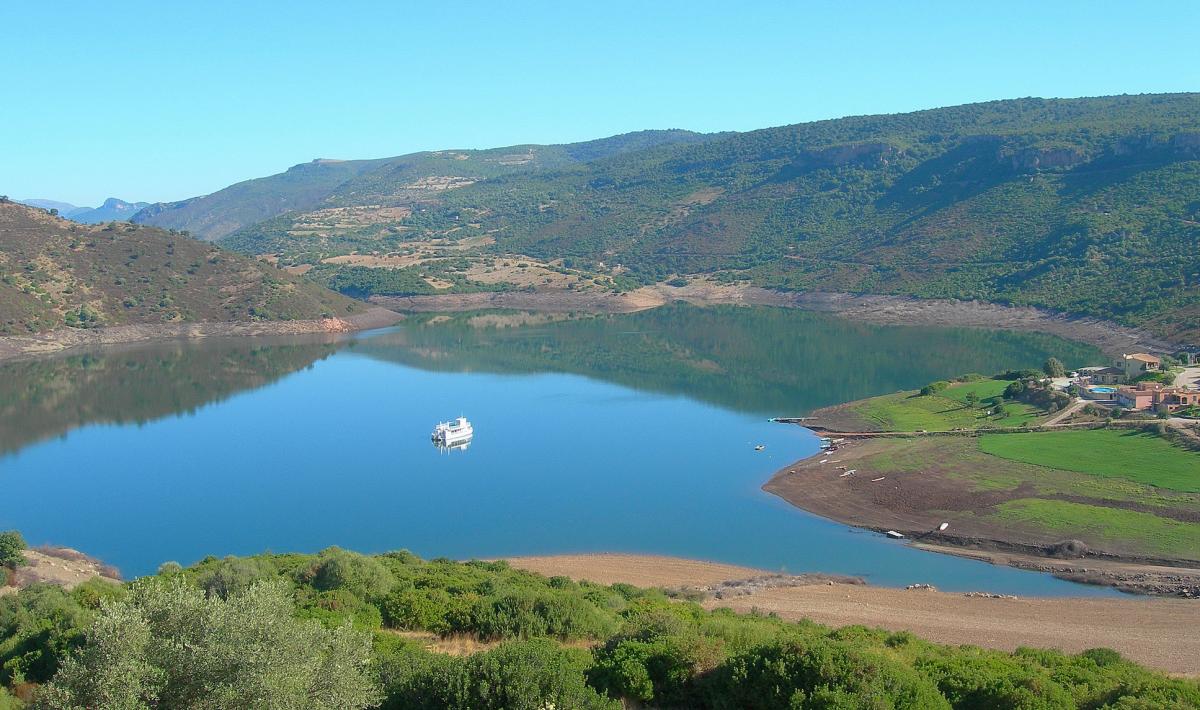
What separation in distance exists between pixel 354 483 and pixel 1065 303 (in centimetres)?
7244

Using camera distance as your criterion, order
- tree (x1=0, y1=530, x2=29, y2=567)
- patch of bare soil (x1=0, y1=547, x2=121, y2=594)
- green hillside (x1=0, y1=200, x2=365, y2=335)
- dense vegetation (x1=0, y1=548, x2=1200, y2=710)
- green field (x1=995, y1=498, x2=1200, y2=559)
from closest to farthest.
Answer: dense vegetation (x1=0, y1=548, x2=1200, y2=710)
patch of bare soil (x1=0, y1=547, x2=121, y2=594)
tree (x1=0, y1=530, x2=29, y2=567)
green field (x1=995, y1=498, x2=1200, y2=559)
green hillside (x1=0, y1=200, x2=365, y2=335)

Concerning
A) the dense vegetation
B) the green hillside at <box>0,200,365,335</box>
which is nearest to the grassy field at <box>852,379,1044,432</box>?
the dense vegetation

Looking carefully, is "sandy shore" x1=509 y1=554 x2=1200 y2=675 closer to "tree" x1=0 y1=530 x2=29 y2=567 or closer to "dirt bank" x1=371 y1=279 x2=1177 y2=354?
"tree" x1=0 y1=530 x2=29 y2=567

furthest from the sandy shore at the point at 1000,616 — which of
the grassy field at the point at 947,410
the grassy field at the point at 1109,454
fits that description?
the grassy field at the point at 947,410

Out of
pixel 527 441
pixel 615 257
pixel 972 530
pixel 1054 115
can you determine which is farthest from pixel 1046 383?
pixel 1054 115

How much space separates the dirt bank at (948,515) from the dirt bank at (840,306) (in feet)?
130

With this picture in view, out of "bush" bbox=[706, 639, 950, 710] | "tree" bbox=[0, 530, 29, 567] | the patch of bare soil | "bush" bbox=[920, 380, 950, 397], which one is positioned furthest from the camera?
"bush" bbox=[920, 380, 950, 397]

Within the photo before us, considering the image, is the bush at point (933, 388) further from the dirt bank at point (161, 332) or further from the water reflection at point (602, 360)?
the dirt bank at point (161, 332)

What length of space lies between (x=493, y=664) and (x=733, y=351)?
250 feet

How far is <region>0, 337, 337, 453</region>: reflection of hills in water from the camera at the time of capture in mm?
65312

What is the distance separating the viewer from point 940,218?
13150 centimetres

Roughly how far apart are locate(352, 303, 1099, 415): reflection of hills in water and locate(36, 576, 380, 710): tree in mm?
51552

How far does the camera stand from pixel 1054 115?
167 m

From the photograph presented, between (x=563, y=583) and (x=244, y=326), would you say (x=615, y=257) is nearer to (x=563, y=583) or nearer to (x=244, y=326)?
(x=244, y=326)
